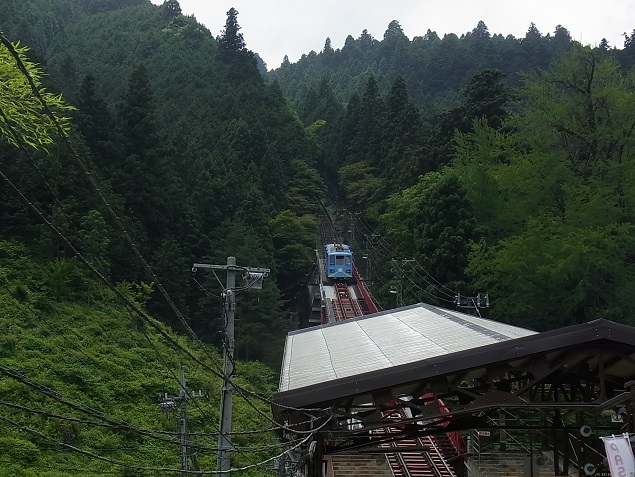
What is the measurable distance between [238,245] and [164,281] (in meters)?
4.81

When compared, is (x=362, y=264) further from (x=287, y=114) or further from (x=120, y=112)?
(x=120, y=112)

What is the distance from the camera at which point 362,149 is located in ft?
188

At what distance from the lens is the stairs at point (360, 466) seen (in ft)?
43.1

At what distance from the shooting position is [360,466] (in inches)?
543

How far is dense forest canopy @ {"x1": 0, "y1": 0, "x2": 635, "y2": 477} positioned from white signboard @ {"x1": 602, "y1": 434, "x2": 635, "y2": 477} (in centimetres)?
417

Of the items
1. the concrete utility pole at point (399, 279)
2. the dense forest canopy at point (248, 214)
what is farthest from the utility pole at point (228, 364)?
the concrete utility pole at point (399, 279)

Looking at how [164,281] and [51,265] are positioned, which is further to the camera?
[164,281]

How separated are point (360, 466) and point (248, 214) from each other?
25538mm

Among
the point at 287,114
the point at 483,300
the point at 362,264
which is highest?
the point at 287,114

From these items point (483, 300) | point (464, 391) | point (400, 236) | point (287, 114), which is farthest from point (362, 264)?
point (464, 391)

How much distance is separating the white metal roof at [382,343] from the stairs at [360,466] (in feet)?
7.91

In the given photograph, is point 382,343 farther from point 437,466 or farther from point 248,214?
point 248,214

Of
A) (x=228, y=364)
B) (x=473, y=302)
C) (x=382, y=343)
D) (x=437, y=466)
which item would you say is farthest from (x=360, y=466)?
(x=473, y=302)

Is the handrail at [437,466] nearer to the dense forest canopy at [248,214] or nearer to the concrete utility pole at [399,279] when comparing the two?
the dense forest canopy at [248,214]
